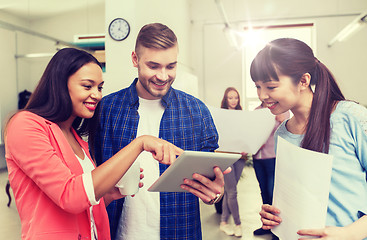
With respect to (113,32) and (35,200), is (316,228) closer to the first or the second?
(35,200)

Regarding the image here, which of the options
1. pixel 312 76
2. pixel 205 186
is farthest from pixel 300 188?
pixel 312 76

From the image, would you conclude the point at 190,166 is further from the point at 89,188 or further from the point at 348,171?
the point at 348,171

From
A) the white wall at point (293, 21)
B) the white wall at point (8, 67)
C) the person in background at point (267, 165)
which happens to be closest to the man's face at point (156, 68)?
the person in background at point (267, 165)

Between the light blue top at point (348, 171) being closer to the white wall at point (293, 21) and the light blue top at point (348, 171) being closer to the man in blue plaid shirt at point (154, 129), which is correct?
the man in blue plaid shirt at point (154, 129)

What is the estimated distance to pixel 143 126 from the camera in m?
1.36

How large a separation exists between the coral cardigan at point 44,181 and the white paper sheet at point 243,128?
1.63 metres

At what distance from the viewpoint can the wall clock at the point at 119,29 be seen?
3.32 meters

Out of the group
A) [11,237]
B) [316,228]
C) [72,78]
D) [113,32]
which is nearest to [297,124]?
[316,228]

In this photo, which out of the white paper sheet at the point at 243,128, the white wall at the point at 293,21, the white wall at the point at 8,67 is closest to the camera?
the white paper sheet at the point at 243,128

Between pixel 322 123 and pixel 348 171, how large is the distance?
0.16m

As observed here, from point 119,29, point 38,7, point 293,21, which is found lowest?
point 119,29

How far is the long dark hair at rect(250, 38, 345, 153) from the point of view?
926 millimetres

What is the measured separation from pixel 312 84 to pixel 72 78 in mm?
795

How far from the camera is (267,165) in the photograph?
2.89 meters
